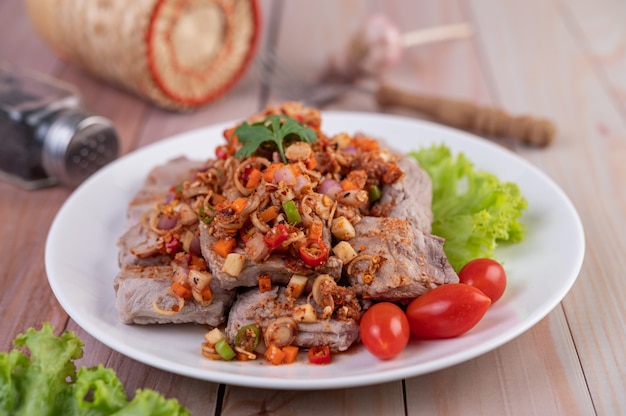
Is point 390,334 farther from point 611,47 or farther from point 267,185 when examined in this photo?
point 611,47

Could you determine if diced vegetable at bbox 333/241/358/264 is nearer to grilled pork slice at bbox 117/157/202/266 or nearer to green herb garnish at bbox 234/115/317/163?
green herb garnish at bbox 234/115/317/163

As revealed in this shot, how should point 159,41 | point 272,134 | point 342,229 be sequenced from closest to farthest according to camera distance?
point 342,229 < point 272,134 < point 159,41

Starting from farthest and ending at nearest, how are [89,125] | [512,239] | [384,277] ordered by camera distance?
[89,125] < [512,239] < [384,277]

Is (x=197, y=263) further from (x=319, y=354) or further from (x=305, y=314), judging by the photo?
(x=319, y=354)

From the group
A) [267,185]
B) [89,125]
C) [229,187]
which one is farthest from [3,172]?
[267,185]

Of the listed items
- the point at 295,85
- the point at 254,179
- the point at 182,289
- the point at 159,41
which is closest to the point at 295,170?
the point at 254,179

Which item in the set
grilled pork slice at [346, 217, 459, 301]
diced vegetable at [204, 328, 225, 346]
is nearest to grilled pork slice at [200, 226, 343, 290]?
grilled pork slice at [346, 217, 459, 301]
